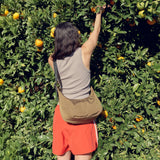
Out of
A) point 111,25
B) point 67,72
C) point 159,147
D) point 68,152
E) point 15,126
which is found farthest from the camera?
point 159,147

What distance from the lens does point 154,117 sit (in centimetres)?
229

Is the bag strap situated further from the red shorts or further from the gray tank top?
the red shorts

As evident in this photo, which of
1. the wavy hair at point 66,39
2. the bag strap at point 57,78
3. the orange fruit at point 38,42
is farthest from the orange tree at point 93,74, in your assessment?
the wavy hair at point 66,39

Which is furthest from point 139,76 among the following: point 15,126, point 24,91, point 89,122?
point 15,126

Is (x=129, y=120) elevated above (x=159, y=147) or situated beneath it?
elevated above

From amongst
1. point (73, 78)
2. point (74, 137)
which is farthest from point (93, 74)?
point (74, 137)

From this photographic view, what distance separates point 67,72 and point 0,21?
1.02 metres

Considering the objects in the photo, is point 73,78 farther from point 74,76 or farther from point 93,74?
point 93,74

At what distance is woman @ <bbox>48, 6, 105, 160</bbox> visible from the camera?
59.1 inches

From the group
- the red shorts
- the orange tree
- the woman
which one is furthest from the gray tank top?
the orange tree

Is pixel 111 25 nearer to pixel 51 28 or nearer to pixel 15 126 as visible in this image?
pixel 51 28

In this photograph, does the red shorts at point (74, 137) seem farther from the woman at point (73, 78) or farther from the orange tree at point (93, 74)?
the orange tree at point (93, 74)

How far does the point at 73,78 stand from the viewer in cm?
158

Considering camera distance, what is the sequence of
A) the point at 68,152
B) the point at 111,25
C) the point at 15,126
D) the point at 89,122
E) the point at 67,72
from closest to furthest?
the point at 67,72 → the point at 89,122 → the point at 68,152 → the point at 111,25 → the point at 15,126
